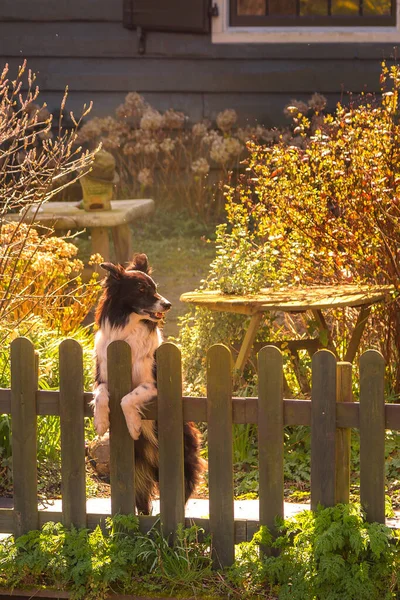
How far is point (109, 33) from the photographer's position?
1194 centimetres

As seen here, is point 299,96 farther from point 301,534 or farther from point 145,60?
point 301,534

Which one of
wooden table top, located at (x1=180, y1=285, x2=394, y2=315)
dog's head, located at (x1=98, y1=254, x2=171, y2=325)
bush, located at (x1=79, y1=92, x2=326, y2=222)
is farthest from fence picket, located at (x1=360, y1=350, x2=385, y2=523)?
bush, located at (x1=79, y1=92, x2=326, y2=222)

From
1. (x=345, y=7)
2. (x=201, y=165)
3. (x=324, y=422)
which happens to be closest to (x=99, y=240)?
(x=201, y=165)

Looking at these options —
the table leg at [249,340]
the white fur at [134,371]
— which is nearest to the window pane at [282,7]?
the table leg at [249,340]

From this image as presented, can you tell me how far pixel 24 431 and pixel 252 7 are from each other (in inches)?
344

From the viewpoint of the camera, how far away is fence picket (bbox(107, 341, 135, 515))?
4.36 metres

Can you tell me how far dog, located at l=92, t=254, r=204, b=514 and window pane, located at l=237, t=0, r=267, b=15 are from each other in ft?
24.9

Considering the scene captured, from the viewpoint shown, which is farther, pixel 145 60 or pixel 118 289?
pixel 145 60

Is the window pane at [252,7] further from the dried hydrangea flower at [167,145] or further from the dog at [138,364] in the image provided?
the dog at [138,364]

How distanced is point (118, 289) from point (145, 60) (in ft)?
24.9

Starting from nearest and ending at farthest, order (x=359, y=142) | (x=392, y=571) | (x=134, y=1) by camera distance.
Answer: (x=392, y=571), (x=359, y=142), (x=134, y=1)

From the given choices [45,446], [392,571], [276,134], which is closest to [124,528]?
[392,571]

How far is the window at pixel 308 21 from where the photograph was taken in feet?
38.6

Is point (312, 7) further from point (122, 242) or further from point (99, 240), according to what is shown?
point (99, 240)
